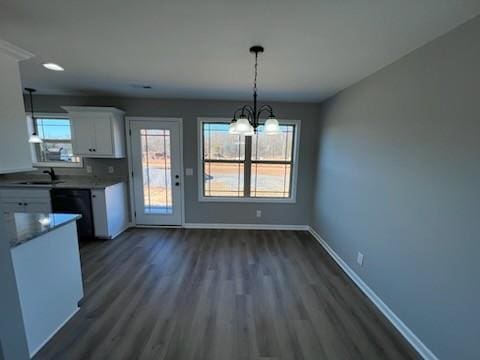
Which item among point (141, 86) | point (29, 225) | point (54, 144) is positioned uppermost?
point (141, 86)

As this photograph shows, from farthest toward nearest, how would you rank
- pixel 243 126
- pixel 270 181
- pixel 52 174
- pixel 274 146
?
pixel 270 181 → pixel 274 146 → pixel 52 174 → pixel 243 126

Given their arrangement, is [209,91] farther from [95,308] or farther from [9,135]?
[95,308]

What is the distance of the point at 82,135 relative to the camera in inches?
147

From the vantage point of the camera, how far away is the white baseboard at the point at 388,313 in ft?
5.67

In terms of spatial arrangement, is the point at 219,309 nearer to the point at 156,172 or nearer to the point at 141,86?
the point at 156,172

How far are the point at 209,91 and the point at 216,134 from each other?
914 millimetres

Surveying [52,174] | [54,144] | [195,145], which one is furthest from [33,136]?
[195,145]

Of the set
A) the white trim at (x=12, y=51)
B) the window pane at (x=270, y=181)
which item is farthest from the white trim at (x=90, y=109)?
the window pane at (x=270, y=181)

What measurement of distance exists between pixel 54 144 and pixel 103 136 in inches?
48.5

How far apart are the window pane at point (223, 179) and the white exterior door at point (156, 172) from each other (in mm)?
544

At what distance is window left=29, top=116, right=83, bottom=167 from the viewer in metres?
4.05

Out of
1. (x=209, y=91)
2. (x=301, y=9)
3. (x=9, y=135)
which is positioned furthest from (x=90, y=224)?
(x=301, y=9)

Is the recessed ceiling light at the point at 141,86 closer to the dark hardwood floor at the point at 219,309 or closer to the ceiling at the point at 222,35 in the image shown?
the ceiling at the point at 222,35

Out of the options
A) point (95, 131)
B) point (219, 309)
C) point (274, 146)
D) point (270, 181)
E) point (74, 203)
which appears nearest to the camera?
point (219, 309)
